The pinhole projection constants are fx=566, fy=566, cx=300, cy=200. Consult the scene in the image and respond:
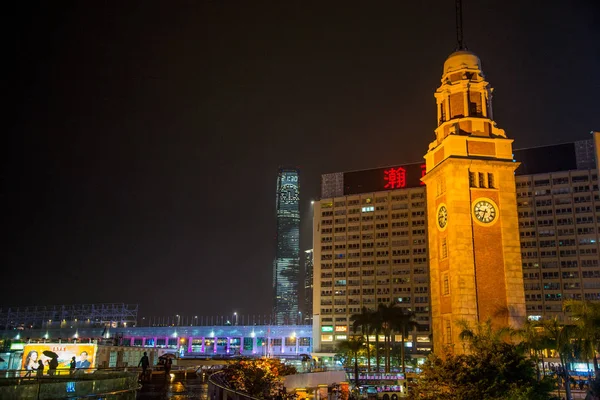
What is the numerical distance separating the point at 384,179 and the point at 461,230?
102 metres

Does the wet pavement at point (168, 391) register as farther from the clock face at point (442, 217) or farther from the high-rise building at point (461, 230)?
the clock face at point (442, 217)

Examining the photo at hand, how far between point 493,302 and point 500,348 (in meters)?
12.5

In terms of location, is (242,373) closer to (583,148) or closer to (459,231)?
(459,231)

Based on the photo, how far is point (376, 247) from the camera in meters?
140

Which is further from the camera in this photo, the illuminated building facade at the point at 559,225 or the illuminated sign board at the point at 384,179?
the illuminated sign board at the point at 384,179

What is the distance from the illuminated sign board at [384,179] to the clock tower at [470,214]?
89164mm

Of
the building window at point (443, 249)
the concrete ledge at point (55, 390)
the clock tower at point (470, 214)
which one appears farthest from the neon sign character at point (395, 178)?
the concrete ledge at point (55, 390)

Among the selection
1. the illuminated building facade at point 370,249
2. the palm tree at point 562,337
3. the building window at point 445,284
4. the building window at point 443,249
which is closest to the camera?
the palm tree at point 562,337

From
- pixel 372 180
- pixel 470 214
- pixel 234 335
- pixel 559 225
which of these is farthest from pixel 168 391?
pixel 234 335

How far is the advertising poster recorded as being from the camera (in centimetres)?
3519

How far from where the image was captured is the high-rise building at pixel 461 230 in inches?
1559

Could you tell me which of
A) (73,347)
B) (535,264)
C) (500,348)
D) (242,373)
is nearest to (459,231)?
(500,348)

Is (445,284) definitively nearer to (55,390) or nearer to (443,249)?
(443,249)

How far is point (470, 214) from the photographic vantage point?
4016 centimetres
